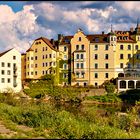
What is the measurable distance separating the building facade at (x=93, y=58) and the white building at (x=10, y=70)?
851cm

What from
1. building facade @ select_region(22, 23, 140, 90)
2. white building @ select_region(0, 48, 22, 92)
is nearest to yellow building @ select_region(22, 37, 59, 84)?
building facade @ select_region(22, 23, 140, 90)

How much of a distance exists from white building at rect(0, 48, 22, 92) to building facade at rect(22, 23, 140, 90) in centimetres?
851

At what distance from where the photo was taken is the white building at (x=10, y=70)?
237 feet

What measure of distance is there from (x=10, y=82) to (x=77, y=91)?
1157cm

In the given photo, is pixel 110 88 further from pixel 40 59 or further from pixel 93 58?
pixel 40 59

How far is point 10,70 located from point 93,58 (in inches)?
639

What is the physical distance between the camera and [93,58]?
80.0 meters

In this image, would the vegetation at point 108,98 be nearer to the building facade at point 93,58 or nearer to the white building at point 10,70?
the building facade at point 93,58

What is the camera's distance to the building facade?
79125 millimetres

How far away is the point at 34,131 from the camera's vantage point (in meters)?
15.9

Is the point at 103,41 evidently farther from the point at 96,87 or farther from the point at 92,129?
the point at 92,129

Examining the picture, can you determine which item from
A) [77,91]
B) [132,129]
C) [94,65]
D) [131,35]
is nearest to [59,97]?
[77,91]

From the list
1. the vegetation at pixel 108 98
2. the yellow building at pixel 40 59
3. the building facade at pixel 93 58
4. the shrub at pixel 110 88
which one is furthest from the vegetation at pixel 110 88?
the yellow building at pixel 40 59

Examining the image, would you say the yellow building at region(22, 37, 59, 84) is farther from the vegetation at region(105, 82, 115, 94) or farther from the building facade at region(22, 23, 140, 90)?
the vegetation at region(105, 82, 115, 94)
